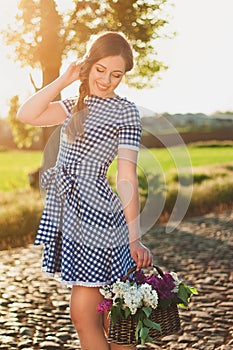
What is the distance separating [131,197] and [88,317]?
57 cm

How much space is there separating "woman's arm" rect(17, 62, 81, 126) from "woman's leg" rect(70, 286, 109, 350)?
2.68 ft

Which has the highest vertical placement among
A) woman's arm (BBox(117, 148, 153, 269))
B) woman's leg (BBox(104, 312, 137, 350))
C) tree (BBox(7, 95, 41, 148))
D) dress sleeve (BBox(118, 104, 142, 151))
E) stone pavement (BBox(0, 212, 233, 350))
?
tree (BBox(7, 95, 41, 148))

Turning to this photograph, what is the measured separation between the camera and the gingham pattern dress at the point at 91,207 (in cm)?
313

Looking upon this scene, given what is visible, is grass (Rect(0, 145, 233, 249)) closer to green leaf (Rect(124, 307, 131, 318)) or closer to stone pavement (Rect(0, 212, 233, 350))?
stone pavement (Rect(0, 212, 233, 350))

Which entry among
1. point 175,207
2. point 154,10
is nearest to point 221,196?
point 175,207

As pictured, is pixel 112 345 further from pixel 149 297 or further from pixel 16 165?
pixel 16 165

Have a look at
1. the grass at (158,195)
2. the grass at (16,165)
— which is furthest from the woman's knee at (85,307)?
the grass at (16,165)

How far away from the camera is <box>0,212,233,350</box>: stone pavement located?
Answer: 460cm

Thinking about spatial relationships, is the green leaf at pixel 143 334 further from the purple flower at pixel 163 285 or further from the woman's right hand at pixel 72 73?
the woman's right hand at pixel 72 73

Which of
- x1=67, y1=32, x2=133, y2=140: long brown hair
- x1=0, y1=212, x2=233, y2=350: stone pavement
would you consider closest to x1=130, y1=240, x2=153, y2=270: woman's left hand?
x1=67, y1=32, x2=133, y2=140: long brown hair

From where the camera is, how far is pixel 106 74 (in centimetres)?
315

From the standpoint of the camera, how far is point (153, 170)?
12.0 m

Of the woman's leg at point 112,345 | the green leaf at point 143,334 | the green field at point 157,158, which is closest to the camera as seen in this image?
the green leaf at point 143,334

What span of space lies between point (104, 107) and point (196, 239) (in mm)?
5599
